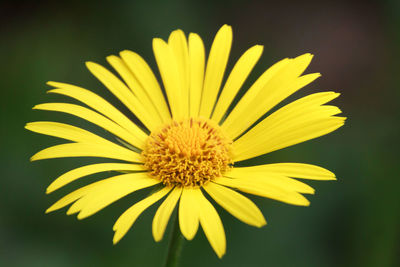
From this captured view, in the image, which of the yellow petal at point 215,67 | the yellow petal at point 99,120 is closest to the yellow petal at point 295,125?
the yellow petal at point 215,67

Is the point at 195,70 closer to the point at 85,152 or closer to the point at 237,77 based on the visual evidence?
the point at 237,77

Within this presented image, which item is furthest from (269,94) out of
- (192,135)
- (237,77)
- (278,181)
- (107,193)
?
(107,193)

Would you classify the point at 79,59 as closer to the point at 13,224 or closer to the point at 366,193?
the point at 13,224

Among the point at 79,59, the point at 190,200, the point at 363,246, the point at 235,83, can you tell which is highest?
the point at 79,59

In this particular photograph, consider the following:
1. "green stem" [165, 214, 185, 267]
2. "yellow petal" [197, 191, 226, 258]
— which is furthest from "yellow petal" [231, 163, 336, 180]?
"green stem" [165, 214, 185, 267]

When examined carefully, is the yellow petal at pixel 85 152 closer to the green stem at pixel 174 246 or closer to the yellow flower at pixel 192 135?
the yellow flower at pixel 192 135

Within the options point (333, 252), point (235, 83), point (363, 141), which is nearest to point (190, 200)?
point (235, 83)

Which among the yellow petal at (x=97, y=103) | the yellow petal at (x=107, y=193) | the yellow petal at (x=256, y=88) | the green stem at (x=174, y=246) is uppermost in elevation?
the yellow petal at (x=97, y=103)
